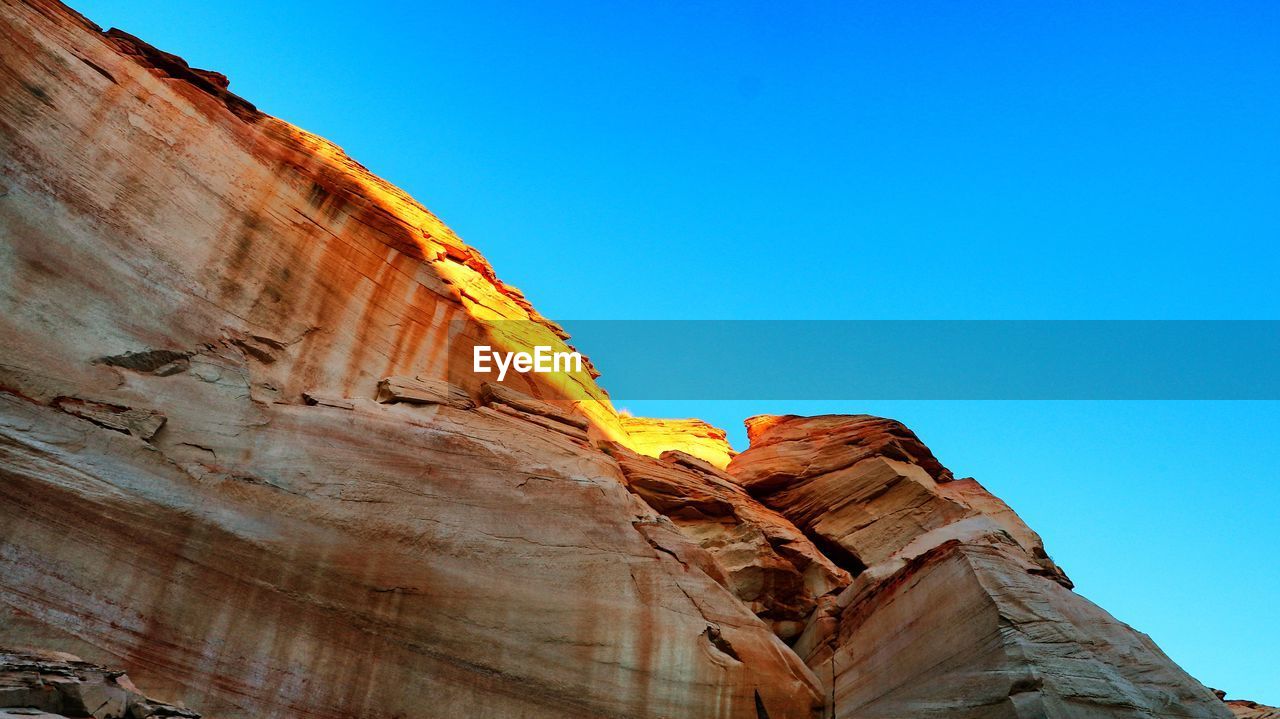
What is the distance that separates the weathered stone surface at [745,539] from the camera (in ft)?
81.9

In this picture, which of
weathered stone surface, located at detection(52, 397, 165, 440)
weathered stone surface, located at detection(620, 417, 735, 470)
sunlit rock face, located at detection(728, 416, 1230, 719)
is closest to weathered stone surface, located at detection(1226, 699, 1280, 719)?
sunlit rock face, located at detection(728, 416, 1230, 719)

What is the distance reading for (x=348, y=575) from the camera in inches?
718

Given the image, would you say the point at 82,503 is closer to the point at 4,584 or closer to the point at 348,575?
the point at 4,584

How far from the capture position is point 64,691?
12688 millimetres

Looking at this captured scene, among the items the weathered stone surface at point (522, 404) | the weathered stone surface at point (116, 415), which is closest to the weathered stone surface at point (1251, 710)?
the weathered stone surface at point (522, 404)

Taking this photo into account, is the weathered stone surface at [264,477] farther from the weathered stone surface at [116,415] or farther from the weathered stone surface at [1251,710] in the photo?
the weathered stone surface at [1251,710]

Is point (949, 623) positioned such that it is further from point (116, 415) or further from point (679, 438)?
point (679, 438)

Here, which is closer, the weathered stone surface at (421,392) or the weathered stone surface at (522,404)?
the weathered stone surface at (421,392)

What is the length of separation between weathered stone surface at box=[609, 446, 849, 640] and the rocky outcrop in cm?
1432

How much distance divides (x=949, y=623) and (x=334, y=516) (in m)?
12.8

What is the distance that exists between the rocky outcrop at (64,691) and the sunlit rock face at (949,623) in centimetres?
1371

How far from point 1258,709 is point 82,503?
3049cm

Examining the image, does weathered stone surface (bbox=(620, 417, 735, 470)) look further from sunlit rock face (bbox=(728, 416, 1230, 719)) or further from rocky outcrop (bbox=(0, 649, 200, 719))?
rocky outcrop (bbox=(0, 649, 200, 719))

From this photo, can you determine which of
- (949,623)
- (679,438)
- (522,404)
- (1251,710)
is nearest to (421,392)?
(522,404)
